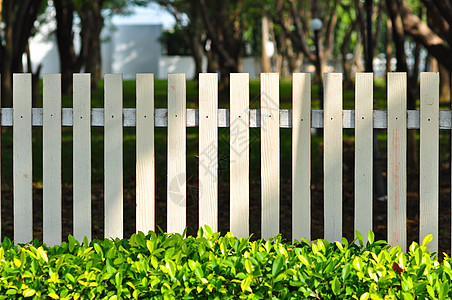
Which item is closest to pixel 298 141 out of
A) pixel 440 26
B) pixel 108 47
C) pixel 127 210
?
pixel 127 210

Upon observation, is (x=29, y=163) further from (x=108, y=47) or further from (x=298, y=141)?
(x=108, y=47)

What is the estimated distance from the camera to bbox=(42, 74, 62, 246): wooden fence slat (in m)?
4.14

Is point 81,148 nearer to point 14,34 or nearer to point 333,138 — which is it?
point 333,138

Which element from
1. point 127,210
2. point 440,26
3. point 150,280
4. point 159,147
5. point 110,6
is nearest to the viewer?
point 150,280

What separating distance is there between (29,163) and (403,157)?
241 centimetres

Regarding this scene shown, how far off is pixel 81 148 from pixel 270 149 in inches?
47.9

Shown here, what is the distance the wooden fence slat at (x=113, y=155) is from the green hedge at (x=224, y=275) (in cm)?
79

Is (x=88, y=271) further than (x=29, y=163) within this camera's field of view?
No

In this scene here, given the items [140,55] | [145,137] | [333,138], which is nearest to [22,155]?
[145,137]

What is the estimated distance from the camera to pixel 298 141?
4.00 meters

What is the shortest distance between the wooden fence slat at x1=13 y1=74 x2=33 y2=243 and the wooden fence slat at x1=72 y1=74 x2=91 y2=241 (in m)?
0.31

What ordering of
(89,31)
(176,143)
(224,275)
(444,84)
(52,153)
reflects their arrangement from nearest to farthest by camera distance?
(224,275)
(176,143)
(52,153)
(444,84)
(89,31)

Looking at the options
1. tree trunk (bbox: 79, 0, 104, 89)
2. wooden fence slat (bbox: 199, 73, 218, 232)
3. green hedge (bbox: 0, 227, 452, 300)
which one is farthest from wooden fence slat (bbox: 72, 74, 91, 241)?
tree trunk (bbox: 79, 0, 104, 89)

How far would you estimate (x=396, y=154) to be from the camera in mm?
3992
